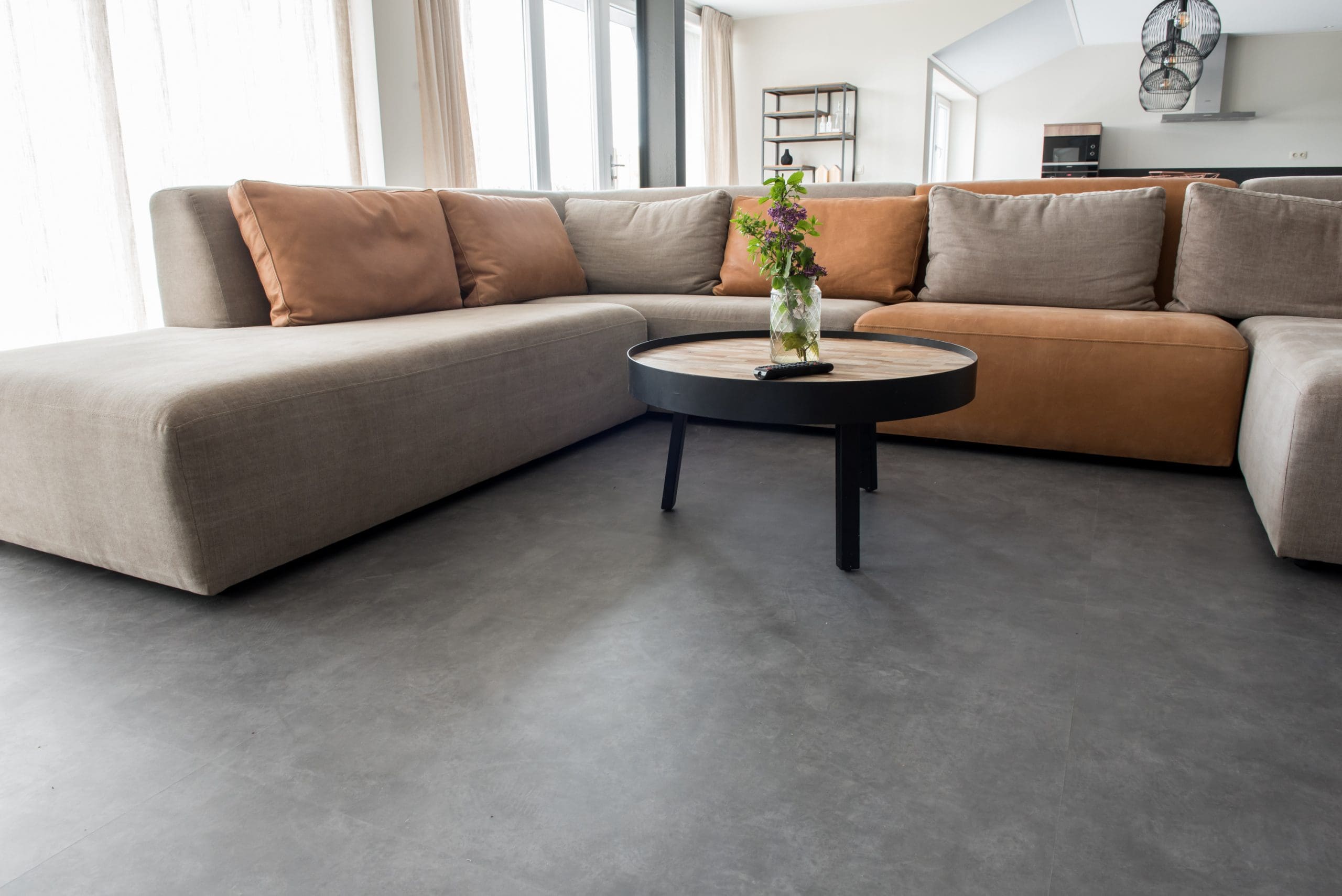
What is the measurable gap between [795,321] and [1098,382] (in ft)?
3.65

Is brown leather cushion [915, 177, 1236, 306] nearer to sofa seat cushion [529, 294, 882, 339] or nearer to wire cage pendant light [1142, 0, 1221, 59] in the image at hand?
sofa seat cushion [529, 294, 882, 339]

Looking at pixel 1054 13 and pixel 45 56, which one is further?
pixel 1054 13

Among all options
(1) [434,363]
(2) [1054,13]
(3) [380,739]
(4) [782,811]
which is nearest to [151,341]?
(1) [434,363]

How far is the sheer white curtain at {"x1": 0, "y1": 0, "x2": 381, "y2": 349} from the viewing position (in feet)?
9.36

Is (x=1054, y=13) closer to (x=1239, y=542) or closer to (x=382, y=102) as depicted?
(x=382, y=102)

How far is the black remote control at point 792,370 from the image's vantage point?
1680 mm

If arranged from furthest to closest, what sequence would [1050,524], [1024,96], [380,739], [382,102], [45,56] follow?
[1024,96] < [382,102] < [45,56] < [1050,524] < [380,739]

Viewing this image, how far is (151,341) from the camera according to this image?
83.0 inches

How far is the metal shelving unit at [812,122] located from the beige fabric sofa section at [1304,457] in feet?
22.7

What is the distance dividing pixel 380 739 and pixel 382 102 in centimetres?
384

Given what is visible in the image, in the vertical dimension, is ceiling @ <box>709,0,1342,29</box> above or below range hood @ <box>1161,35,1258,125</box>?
above


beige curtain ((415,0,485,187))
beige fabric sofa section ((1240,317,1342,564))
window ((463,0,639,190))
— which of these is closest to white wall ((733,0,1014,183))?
window ((463,0,639,190))

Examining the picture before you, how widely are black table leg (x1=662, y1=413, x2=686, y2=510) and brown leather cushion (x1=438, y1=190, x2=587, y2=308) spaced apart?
1.21 metres

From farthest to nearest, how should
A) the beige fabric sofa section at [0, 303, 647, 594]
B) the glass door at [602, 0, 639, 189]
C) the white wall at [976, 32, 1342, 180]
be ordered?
the white wall at [976, 32, 1342, 180]
the glass door at [602, 0, 639, 189]
the beige fabric sofa section at [0, 303, 647, 594]
